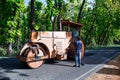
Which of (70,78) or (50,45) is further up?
(50,45)

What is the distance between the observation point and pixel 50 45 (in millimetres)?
16125

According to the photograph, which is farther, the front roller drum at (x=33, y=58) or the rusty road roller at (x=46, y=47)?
the rusty road roller at (x=46, y=47)

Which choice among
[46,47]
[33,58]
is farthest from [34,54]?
[46,47]

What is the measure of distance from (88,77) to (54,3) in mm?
24773

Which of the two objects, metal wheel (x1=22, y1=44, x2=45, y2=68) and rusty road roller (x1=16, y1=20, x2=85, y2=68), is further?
rusty road roller (x1=16, y1=20, x2=85, y2=68)

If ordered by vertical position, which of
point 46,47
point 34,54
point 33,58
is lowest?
point 33,58

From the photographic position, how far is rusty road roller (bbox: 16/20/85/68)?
48.1 feet

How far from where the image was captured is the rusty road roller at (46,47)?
14.6 m

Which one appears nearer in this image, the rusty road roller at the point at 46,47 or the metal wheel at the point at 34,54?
the metal wheel at the point at 34,54

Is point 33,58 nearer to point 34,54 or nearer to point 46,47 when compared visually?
point 34,54

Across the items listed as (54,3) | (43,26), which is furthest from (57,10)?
(43,26)

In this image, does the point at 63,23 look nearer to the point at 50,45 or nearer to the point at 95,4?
the point at 50,45

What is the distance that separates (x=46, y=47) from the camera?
15828 millimetres

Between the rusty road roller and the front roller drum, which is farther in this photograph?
the rusty road roller
